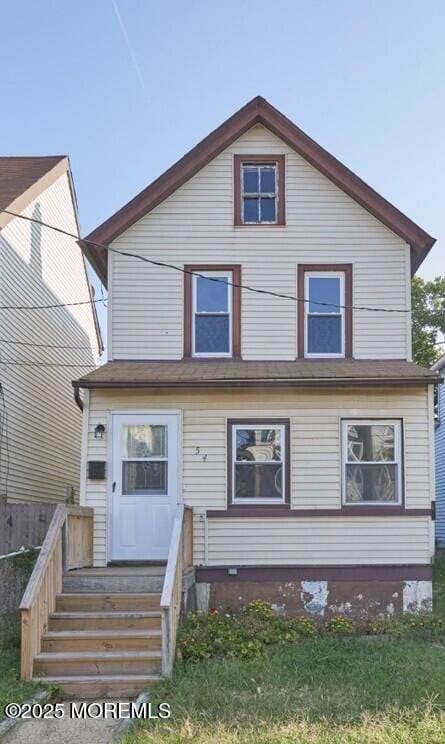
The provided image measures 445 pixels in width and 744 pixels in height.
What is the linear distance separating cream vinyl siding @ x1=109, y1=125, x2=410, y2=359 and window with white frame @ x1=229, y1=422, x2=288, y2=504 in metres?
1.23

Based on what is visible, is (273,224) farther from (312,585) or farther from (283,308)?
(312,585)

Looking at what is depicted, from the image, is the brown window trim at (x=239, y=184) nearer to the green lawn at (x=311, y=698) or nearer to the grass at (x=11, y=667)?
the green lawn at (x=311, y=698)

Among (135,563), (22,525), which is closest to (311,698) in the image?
(135,563)

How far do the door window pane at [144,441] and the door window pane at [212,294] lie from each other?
2.07 meters

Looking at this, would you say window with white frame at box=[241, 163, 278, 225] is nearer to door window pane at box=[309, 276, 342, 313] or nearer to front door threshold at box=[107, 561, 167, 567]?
door window pane at box=[309, 276, 342, 313]

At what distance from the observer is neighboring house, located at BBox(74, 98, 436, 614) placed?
9883mm

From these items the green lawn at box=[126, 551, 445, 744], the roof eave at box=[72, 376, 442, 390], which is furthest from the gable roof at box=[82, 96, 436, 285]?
the green lawn at box=[126, 551, 445, 744]

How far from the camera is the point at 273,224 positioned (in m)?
11.2

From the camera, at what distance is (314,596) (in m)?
9.85

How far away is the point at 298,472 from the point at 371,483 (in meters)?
1.06

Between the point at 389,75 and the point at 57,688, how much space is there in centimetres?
1022

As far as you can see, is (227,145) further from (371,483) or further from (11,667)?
(11,667)

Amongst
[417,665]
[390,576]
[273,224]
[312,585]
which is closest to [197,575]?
[312,585]

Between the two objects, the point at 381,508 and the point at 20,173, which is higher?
the point at 20,173
